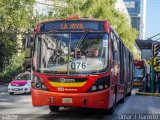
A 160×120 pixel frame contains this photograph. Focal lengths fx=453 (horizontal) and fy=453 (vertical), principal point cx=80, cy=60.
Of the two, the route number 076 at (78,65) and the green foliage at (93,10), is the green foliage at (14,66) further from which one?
the route number 076 at (78,65)

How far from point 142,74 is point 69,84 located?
3437 cm

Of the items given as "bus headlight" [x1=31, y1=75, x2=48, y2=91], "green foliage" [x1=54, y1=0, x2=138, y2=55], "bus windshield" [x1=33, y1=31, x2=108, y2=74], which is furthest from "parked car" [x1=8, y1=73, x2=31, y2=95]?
"green foliage" [x1=54, y1=0, x2=138, y2=55]

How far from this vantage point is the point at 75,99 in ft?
43.8

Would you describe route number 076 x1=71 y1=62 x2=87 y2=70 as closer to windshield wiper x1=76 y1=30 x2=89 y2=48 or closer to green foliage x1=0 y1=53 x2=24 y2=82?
windshield wiper x1=76 y1=30 x2=89 y2=48

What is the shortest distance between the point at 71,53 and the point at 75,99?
1.44 m

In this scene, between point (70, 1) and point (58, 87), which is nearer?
point (58, 87)

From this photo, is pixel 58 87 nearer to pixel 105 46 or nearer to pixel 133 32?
pixel 105 46

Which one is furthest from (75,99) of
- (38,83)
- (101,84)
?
(38,83)

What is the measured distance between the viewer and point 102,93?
13398 mm

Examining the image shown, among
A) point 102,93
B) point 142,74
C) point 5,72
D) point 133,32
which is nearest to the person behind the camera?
point 102,93

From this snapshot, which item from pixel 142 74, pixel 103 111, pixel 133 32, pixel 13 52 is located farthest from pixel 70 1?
pixel 103 111

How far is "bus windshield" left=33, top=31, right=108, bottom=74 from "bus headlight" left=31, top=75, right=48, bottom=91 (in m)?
0.26

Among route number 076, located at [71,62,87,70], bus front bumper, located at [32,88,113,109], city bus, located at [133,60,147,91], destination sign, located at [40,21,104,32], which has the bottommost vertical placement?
city bus, located at [133,60,147,91]

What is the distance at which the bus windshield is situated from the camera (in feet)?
44.7
